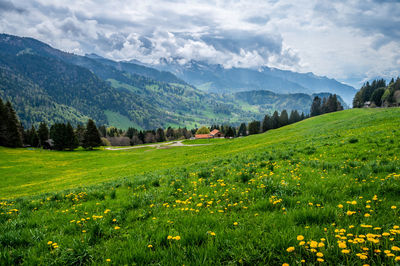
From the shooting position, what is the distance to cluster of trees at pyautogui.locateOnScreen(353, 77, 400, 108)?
10303 centimetres

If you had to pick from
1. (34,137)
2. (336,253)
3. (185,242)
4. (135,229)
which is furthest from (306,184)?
(34,137)

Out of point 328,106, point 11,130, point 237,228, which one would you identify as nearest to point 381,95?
point 328,106

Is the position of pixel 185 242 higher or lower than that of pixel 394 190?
lower

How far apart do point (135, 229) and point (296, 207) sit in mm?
4199

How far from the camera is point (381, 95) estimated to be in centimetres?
11725

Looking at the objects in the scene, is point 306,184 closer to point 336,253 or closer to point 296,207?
point 296,207

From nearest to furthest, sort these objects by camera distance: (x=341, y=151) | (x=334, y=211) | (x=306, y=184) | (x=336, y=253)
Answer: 1. (x=336, y=253)
2. (x=334, y=211)
3. (x=306, y=184)
4. (x=341, y=151)

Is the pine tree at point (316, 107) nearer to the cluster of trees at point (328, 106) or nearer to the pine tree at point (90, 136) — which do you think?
the cluster of trees at point (328, 106)

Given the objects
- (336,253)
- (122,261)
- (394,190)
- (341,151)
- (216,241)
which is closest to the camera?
(336,253)

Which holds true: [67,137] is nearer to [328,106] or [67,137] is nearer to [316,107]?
[328,106]

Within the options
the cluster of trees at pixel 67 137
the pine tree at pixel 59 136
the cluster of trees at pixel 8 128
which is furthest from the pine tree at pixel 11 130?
the pine tree at pixel 59 136

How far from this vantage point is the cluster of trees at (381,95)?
10303 cm

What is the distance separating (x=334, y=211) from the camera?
4.36m

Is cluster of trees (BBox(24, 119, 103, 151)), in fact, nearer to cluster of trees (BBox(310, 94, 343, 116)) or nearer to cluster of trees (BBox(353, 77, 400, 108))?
cluster of trees (BBox(310, 94, 343, 116))
